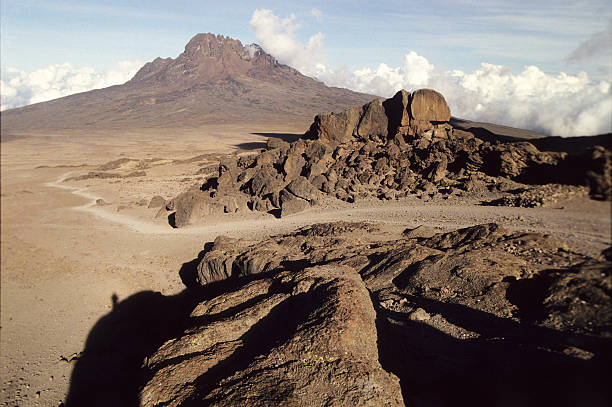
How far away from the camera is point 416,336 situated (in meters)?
5.09

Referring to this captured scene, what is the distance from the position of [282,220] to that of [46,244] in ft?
25.6

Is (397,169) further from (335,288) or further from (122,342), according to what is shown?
(122,342)

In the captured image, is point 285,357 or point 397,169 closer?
point 285,357

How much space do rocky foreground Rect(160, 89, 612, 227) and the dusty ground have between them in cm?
35

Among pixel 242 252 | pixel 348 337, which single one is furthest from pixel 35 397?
pixel 348 337

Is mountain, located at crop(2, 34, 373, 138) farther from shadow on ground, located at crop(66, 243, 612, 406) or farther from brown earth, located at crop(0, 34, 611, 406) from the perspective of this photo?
shadow on ground, located at crop(66, 243, 612, 406)

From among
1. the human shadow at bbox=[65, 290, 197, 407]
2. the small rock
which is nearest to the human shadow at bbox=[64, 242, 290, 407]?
the human shadow at bbox=[65, 290, 197, 407]

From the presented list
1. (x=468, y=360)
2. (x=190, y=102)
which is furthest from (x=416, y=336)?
(x=190, y=102)

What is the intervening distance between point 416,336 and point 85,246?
10440 mm

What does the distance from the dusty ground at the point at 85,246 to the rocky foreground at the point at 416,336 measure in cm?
60

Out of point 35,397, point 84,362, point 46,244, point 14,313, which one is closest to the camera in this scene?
point 14,313

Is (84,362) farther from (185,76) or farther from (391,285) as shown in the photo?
(185,76)

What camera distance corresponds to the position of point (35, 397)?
21.9 feet

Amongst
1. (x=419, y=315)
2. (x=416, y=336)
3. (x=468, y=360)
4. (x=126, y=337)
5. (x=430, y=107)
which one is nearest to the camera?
(x=468, y=360)
